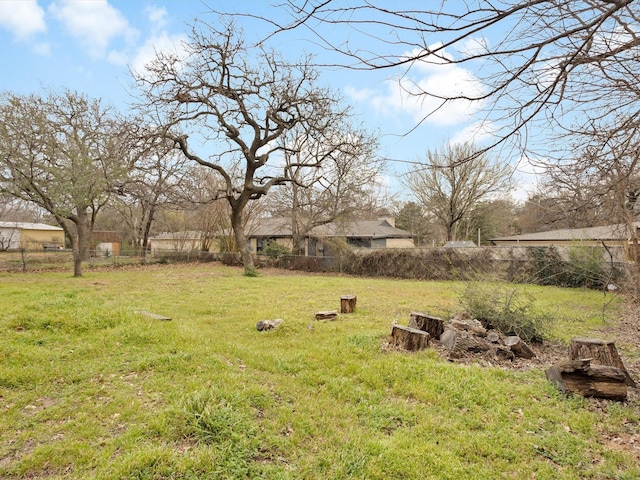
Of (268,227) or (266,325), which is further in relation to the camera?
(268,227)

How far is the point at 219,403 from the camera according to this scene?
2.89m

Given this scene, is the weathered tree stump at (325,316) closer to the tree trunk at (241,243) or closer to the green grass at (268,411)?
the green grass at (268,411)

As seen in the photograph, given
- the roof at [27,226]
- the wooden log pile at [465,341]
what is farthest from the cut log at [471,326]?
the roof at [27,226]

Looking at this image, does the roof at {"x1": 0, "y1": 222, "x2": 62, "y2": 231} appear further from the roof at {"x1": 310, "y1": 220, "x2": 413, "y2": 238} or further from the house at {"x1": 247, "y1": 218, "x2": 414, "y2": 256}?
the roof at {"x1": 310, "y1": 220, "x2": 413, "y2": 238}

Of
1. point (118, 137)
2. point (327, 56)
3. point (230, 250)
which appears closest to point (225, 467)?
point (327, 56)

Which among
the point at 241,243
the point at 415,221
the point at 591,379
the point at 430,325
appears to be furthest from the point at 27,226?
the point at 591,379

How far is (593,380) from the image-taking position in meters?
3.39

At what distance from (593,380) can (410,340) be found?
199 centimetres

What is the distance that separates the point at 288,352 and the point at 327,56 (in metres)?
3.71

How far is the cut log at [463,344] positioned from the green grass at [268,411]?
321 millimetres

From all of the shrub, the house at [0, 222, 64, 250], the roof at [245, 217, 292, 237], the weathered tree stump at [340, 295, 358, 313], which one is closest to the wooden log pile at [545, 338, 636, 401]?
the shrub

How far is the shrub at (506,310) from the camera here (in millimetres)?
5195

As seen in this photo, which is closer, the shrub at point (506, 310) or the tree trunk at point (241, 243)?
the shrub at point (506, 310)

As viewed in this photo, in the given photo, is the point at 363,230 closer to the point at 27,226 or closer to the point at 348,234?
the point at 348,234
